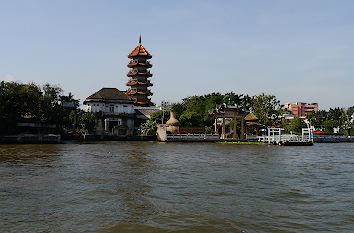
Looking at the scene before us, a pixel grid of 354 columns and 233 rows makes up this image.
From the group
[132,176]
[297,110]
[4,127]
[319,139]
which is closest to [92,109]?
[4,127]

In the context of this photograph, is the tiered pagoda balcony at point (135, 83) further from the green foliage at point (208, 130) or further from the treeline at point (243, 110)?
the green foliage at point (208, 130)

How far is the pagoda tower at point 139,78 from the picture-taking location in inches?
3108

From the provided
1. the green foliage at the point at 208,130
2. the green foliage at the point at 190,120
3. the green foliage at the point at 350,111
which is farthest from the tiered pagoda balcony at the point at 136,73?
the green foliage at the point at 350,111

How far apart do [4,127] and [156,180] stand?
36910mm

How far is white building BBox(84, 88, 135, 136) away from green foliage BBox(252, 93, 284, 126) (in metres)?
25.3

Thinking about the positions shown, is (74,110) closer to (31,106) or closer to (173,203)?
(31,106)

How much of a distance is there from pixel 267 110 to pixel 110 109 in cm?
3136

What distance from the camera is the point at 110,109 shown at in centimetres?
6925

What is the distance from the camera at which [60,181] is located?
13000 millimetres

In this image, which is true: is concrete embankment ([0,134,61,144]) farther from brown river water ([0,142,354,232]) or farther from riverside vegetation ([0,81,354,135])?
brown river water ([0,142,354,232])

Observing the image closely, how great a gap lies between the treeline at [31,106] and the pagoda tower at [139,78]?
21031 mm

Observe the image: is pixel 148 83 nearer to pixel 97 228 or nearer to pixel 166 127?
pixel 166 127

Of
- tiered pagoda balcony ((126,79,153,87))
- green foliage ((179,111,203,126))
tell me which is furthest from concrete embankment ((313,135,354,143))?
tiered pagoda balcony ((126,79,153,87))

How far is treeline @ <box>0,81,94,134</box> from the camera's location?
4303 cm
